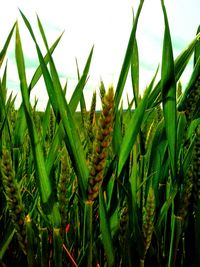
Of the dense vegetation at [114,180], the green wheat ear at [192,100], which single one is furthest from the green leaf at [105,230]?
the green wheat ear at [192,100]

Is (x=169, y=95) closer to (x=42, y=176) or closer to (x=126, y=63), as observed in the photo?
(x=126, y=63)

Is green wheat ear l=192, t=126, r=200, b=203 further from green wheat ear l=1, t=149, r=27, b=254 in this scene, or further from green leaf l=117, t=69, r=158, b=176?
green wheat ear l=1, t=149, r=27, b=254

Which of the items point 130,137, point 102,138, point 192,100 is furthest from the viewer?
point 192,100

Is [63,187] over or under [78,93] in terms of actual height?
under

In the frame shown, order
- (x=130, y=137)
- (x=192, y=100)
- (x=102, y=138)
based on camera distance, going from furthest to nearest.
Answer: (x=192, y=100), (x=130, y=137), (x=102, y=138)

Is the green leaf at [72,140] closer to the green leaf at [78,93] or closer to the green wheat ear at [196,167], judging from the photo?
the green leaf at [78,93]

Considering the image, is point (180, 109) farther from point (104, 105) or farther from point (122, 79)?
point (104, 105)

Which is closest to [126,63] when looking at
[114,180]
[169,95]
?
[169,95]

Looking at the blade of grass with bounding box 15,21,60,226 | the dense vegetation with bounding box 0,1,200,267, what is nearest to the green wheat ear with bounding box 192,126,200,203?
the dense vegetation with bounding box 0,1,200,267

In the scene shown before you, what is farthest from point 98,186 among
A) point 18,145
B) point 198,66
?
point 18,145
